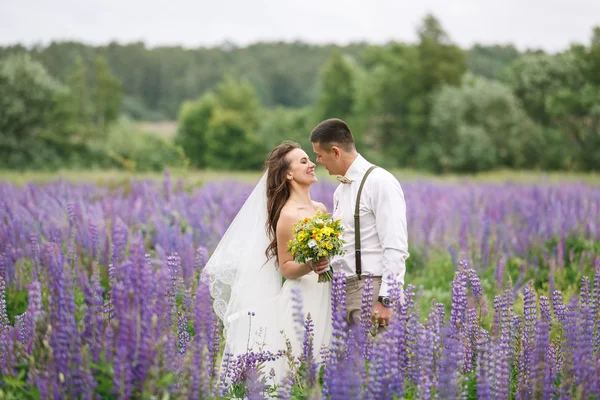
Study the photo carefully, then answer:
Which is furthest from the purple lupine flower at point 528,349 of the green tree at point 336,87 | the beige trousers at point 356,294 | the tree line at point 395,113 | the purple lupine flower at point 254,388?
the green tree at point 336,87

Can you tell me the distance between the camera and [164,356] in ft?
8.73

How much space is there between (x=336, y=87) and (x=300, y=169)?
54132 mm

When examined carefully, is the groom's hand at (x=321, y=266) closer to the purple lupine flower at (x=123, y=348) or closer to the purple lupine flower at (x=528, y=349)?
the purple lupine flower at (x=528, y=349)

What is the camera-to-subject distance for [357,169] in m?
4.02

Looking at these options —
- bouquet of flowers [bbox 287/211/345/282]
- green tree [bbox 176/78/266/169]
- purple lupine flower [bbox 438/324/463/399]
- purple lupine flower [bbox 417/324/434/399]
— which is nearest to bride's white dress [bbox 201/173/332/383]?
bouquet of flowers [bbox 287/211/345/282]

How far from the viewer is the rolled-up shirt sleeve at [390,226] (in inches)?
145

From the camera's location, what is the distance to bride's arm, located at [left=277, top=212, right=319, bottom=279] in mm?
4008

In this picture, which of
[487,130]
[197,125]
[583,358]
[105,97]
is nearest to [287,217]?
[583,358]

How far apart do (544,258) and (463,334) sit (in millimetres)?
4352

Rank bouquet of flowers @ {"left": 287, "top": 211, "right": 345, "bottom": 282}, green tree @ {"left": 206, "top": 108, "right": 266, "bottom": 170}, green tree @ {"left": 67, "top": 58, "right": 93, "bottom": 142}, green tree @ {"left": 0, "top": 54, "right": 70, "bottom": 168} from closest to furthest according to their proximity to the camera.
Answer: bouquet of flowers @ {"left": 287, "top": 211, "right": 345, "bottom": 282} → green tree @ {"left": 0, "top": 54, "right": 70, "bottom": 168} → green tree @ {"left": 67, "top": 58, "right": 93, "bottom": 142} → green tree @ {"left": 206, "top": 108, "right": 266, "bottom": 170}

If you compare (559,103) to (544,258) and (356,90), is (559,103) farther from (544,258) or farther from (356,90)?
(544,258)

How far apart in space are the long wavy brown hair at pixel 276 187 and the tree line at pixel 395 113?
106 ft

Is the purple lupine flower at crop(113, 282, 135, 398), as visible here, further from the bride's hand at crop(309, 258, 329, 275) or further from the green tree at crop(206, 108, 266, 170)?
the green tree at crop(206, 108, 266, 170)

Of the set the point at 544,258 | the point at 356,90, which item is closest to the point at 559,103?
the point at 356,90
